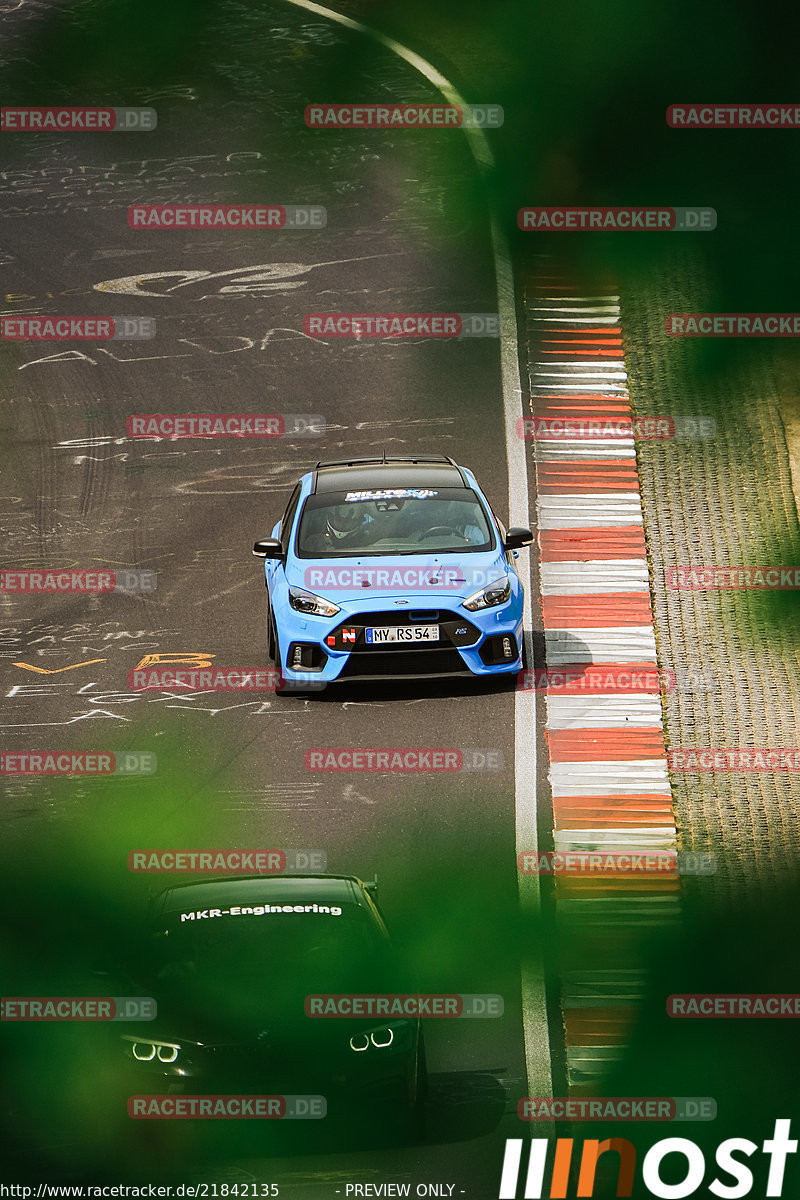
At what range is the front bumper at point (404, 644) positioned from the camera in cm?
1627

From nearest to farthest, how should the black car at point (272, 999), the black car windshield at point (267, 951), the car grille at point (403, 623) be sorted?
the black car at point (272, 999) < the black car windshield at point (267, 951) < the car grille at point (403, 623)

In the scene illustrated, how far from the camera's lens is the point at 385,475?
1820 cm

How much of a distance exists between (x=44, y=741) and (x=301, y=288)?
41.9 feet

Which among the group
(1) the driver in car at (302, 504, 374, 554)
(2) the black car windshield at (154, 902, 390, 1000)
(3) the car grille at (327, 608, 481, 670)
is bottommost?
(2) the black car windshield at (154, 902, 390, 1000)

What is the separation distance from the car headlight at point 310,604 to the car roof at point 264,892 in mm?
5191

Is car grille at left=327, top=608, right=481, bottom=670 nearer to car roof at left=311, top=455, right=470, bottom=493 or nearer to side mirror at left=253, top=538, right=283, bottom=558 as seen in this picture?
side mirror at left=253, top=538, right=283, bottom=558

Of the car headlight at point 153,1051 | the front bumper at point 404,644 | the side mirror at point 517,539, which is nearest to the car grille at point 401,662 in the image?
the front bumper at point 404,644

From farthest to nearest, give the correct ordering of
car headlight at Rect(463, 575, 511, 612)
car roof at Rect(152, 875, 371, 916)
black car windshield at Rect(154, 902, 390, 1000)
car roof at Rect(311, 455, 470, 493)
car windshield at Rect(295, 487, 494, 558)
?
car roof at Rect(311, 455, 470, 493) < car windshield at Rect(295, 487, 494, 558) < car headlight at Rect(463, 575, 511, 612) < car roof at Rect(152, 875, 371, 916) < black car windshield at Rect(154, 902, 390, 1000)

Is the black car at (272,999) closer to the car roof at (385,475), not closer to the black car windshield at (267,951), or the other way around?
the black car windshield at (267,951)

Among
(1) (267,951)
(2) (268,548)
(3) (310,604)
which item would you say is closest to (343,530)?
(2) (268,548)

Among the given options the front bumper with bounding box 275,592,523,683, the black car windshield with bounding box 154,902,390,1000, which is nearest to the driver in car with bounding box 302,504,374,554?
the front bumper with bounding box 275,592,523,683

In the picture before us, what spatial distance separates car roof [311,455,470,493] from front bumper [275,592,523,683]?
6.32ft

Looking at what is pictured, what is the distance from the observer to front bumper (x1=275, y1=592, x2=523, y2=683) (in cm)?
1627

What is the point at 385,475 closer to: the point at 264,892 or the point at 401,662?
the point at 401,662
